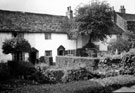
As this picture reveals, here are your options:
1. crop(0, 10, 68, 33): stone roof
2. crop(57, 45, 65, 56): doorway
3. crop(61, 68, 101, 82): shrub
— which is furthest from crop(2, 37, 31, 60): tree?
crop(61, 68, 101, 82): shrub

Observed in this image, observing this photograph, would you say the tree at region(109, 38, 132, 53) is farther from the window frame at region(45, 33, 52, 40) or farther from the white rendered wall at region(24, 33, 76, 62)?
the window frame at region(45, 33, 52, 40)

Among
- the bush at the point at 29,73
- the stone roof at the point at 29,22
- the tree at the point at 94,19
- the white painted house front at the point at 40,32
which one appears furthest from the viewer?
the tree at the point at 94,19

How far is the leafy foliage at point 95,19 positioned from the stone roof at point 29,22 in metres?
3.87

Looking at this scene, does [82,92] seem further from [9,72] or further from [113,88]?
[9,72]

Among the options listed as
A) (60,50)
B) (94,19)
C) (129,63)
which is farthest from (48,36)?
(129,63)

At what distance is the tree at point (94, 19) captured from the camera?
36.2m

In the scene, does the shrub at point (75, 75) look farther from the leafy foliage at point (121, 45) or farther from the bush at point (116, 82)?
the leafy foliage at point (121, 45)

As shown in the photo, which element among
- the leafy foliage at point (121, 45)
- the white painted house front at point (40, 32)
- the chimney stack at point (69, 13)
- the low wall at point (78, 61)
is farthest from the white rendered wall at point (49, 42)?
the leafy foliage at point (121, 45)

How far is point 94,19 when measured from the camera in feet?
119

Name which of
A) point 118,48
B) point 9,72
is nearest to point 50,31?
point 118,48

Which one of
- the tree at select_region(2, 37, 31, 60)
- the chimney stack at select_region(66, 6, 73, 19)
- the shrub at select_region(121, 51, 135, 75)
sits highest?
the chimney stack at select_region(66, 6, 73, 19)

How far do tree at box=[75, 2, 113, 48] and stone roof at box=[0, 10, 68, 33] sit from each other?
384cm

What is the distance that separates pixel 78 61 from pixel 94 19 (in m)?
15.4

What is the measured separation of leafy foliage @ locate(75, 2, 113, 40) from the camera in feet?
119
